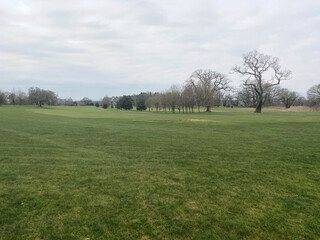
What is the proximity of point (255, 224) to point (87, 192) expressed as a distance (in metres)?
3.75

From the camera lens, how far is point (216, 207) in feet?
14.8


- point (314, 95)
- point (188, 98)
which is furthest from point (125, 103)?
point (314, 95)

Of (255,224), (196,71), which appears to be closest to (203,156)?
(255,224)

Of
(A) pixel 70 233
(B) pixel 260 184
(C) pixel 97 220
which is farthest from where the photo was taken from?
(B) pixel 260 184

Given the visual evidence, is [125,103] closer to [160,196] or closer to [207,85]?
[207,85]

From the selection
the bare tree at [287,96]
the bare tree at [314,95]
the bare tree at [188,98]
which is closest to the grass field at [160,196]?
the bare tree at [188,98]

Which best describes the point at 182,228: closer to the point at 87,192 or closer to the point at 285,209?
the point at 285,209

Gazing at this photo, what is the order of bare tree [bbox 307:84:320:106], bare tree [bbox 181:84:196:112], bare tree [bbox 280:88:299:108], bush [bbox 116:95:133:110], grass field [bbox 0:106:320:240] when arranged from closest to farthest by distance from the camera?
grass field [bbox 0:106:320:240] < bare tree [bbox 181:84:196:112] < bare tree [bbox 307:84:320:106] < bare tree [bbox 280:88:299:108] < bush [bbox 116:95:133:110]

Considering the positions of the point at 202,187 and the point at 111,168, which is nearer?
the point at 202,187

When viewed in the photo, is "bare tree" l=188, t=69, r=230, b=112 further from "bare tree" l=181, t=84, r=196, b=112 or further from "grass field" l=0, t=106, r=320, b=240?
"grass field" l=0, t=106, r=320, b=240

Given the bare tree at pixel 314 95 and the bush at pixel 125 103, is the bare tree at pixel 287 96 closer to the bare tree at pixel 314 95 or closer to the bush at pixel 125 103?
the bare tree at pixel 314 95

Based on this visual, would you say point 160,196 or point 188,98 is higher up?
point 188,98

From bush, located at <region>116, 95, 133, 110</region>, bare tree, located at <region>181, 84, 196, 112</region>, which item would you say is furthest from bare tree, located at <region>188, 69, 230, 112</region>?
bush, located at <region>116, 95, 133, 110</region>

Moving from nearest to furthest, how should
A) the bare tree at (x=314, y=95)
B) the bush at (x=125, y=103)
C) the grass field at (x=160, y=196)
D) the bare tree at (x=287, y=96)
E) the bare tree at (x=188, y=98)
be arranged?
the grass field at (x=160, y=196) → the bare tree at (x=188, y=98) → the bare tree at (x=314, y=95) → the bare tree at (x=287, y=96) → the bush at (x=125, y=103)
